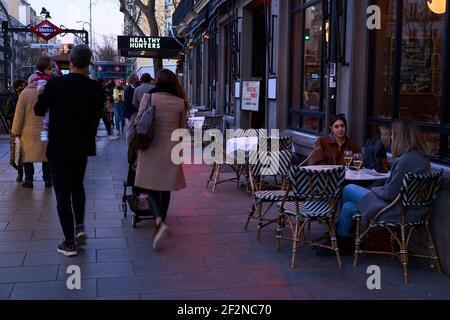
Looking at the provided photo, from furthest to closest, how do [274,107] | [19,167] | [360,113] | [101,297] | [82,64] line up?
[274,107]
[19,167]
[360,113]
[82,64]
[101,297]

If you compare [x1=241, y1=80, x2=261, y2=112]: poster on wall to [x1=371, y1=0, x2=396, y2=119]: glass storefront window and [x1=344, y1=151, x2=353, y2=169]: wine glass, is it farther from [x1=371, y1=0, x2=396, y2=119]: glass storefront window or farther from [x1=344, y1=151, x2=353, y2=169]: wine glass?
[x1=344, y1=151, x2=353, y2=169]: wine glass

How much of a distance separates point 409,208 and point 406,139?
61 centimetres

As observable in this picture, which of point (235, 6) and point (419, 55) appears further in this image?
point (235, 6)

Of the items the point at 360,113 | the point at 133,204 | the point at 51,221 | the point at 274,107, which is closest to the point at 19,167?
the point at 51,221

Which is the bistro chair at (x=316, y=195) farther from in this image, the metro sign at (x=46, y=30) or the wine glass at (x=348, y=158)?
the metro sign at (x=46, y=30)

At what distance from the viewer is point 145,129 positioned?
6.06m

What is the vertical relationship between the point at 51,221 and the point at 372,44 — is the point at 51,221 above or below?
below

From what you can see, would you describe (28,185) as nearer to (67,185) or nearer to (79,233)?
(79,233)

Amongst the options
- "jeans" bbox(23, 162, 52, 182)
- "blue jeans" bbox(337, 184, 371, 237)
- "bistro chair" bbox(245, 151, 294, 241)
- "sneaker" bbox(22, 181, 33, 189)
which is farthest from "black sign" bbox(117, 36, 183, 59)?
"blue jeans" bbox(337, 184, 371, 237)

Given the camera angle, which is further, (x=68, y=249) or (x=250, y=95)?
(x=250, y=95)

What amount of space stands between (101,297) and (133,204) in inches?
95.1

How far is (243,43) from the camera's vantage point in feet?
46.9

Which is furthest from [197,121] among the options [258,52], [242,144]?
[242,144]

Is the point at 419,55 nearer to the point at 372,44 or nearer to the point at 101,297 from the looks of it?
the point at 372,44
